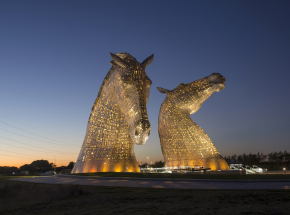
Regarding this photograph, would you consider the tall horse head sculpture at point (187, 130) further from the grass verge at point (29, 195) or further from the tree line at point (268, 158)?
the tree line at point (268, 158)

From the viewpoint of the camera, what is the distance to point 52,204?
5.54 metres

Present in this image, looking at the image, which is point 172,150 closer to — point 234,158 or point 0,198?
point 0,198

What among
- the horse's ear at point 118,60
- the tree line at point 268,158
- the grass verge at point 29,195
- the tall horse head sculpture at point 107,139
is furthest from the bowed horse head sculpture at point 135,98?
the tree line at point 268,158

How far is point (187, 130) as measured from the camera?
2148 centimetres

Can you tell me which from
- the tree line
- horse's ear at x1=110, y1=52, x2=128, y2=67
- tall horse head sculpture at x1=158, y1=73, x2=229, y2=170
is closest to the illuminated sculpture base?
tall horse head sculpture at x1=158, y1=73, x2=229, y2=170

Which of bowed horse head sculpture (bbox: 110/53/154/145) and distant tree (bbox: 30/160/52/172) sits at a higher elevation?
distant tree (bbox: 30/160/52/172)

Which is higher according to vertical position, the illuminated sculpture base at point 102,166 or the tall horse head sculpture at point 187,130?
the tall horse head sculpture at point 187,130

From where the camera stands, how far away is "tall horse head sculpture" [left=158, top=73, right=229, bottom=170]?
21.2 meters

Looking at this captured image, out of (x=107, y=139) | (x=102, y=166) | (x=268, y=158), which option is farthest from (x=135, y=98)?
(x=268, y=158)

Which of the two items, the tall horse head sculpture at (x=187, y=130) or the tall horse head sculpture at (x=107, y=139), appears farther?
the tall horse head sculpture at (x=187, y=130)

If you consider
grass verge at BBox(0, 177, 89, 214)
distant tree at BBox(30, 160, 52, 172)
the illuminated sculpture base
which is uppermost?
distant tree at BBox(30, 160, 52, 172)

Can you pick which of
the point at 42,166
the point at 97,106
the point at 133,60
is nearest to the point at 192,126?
the point at 97,106

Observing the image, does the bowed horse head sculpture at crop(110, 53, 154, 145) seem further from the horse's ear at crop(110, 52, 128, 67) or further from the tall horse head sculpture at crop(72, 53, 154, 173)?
the tall horse head sculpture at crop(72, 53, 154, 173)

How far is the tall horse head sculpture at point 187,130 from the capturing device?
69.5ft
